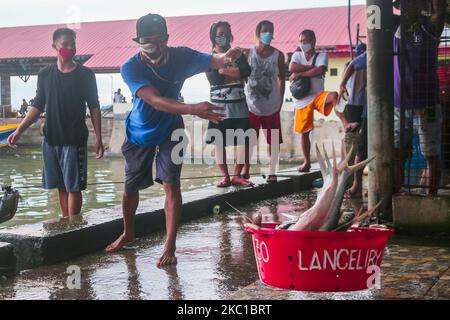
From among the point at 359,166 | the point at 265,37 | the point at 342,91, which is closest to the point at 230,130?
the point at 265,37

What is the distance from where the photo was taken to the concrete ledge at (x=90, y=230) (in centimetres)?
518

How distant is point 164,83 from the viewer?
16.8 feet

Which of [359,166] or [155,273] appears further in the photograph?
[155,273]

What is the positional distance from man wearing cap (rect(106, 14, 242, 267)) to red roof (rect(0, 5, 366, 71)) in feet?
79.6

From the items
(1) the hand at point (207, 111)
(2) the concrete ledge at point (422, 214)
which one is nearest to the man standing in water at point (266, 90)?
(2) the concrete ledge at point (422, 214)

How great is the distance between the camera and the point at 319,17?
110 ft

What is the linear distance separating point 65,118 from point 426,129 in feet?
10.9

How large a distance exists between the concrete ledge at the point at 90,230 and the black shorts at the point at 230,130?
592 millimetres

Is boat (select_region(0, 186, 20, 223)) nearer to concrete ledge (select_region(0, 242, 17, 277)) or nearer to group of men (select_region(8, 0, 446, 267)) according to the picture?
group of men (select_region(8, 0, 446, 267))

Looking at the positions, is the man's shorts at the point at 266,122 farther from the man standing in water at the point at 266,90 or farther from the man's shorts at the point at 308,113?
the man's shorts at the point at 308,113

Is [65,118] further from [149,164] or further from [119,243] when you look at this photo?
[119,243]

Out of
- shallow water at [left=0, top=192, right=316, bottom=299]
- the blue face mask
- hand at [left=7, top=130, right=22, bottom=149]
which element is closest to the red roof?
the blue face mask
